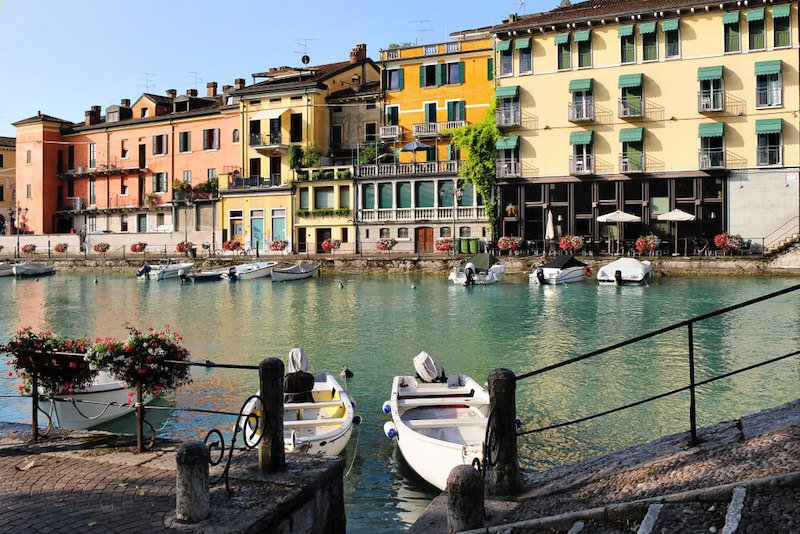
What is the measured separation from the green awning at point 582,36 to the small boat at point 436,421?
38.8 meters

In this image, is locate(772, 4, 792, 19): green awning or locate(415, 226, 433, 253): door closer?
locate(772, 4, 792, 19): green awning

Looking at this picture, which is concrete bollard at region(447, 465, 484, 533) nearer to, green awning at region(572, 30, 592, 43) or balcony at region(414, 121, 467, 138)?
green awning at region(572, 30, 592, 43)

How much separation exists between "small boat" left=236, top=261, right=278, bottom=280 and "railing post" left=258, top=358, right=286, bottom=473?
1716 inches

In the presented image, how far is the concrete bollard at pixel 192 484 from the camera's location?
5617 millimetres

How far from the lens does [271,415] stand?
6.71 m

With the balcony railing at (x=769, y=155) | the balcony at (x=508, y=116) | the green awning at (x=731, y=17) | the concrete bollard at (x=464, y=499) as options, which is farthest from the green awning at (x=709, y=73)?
the concrete bollard at (x=464, y=499)

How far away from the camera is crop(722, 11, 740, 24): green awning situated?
42.8m

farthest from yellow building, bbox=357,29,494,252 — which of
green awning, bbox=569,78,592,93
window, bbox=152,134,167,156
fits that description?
window, bbox=152,134,167,156

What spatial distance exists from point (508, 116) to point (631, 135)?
8.25m

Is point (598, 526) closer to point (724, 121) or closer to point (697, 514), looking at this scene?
point (697, 514)

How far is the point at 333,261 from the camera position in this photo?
170ft

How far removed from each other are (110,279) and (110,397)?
1671 inches

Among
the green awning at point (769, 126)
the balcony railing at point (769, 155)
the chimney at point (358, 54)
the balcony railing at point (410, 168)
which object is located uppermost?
the chimney at point (358, 54)

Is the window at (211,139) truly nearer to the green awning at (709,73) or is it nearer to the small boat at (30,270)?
the small boat at (30,270)
